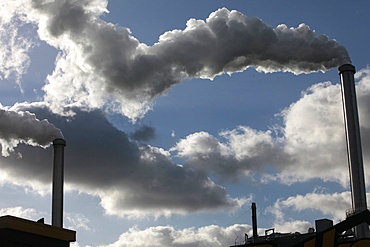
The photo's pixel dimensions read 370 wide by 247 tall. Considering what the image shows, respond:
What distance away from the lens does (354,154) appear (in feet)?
163

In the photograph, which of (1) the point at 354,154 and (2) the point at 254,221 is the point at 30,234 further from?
(2) the point at 254,221

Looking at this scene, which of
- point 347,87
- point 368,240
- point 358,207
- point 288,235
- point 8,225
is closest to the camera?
point 368,240

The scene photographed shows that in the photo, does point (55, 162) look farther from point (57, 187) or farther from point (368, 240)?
point (368, 240)

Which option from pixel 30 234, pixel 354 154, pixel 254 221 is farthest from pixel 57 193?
pixel 30 234

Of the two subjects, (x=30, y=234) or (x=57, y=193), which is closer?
(x=30, y=234)

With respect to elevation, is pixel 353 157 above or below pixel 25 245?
above

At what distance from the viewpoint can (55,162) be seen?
57.3 m

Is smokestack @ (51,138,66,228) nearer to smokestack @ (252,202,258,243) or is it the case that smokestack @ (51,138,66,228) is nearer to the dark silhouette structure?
smokestack @ (252,202,258,243)

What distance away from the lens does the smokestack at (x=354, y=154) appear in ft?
161

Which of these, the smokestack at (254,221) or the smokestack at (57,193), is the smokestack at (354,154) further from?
the smokestack at (57,193)

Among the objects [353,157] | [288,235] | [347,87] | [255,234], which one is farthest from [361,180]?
[288,235]

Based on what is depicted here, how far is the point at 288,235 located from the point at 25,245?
36353 mm

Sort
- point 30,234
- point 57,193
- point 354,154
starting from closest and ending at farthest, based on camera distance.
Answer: point 30,234 < point 354,154 < point 57,193

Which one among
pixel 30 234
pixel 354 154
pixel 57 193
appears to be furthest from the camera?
pixel 57 193
